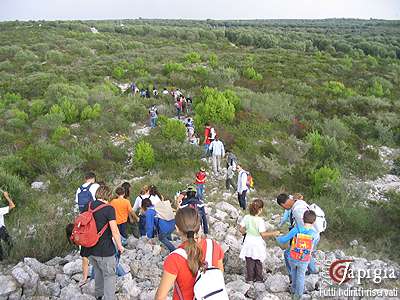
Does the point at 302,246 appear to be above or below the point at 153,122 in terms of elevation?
above

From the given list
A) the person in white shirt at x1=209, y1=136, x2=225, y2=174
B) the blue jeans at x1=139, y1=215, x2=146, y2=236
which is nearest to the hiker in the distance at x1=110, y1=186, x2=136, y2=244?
the blue jeans at x1=139, y1=215, x2=146, y2=236

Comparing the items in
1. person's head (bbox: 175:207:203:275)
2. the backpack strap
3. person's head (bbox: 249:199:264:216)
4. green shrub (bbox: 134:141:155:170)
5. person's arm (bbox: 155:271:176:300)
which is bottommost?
green shrub (bbox: 134:141:155:170)

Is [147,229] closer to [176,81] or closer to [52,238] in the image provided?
[52,238]

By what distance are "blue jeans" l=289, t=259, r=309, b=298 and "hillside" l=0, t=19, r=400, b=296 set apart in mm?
1651

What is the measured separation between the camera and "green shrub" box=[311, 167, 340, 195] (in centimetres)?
1138

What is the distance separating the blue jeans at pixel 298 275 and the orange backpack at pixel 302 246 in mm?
82

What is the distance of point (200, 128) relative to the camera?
16.0m

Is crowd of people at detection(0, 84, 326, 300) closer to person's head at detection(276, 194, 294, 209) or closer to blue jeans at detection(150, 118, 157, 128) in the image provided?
person's head at detection(276, 194, 294, 209)

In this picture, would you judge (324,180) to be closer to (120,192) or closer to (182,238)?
(120,192)

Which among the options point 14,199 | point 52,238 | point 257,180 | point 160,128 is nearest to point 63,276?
point 52,238

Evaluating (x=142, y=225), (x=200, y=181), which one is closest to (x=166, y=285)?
(x=142, y=225)

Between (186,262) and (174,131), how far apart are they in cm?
1194

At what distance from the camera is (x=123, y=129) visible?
52.5 feet

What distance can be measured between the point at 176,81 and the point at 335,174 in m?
14.9
